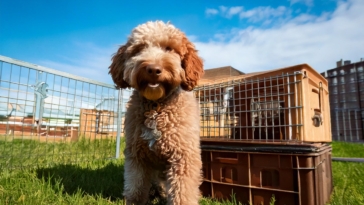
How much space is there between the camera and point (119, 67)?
8.49 ft

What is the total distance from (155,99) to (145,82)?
0.57 ft

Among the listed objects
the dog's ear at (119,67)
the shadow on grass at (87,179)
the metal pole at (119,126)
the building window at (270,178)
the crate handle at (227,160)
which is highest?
the dog's ear at (119,67)

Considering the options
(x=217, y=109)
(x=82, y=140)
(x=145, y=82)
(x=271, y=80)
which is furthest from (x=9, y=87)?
(x=271, y=80)

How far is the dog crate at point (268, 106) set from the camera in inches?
101

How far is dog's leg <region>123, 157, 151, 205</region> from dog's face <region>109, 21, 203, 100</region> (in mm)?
688

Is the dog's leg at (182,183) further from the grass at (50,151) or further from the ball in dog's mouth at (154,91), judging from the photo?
the grass at (50,151)

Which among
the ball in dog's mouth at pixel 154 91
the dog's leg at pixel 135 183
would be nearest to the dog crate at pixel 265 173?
the dog's leg at pixel 135 183

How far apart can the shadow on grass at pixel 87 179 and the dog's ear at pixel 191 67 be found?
1281 millimetres

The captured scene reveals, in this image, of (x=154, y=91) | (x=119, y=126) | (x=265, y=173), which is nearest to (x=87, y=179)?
(x=154, y=91)

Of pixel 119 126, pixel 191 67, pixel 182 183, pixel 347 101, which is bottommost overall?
pixel 182 183

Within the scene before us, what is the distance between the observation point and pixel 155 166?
2.54 meters

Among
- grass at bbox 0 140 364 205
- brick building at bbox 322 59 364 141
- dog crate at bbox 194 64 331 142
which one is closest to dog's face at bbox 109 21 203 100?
dog crate at bbox 194 64 331 142

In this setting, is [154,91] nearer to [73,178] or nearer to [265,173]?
[265,173]

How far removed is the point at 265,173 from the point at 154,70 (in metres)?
1.50
